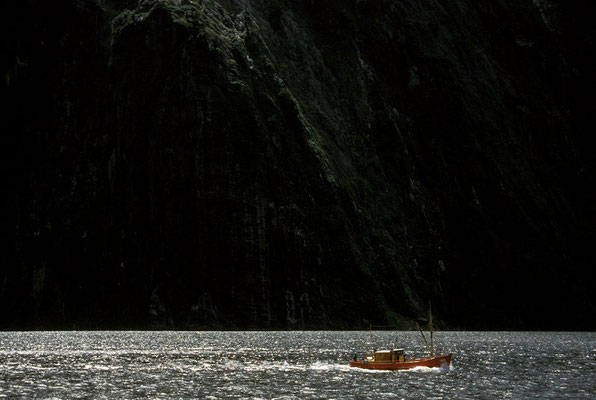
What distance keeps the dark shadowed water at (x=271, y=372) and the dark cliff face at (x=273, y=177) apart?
1175 inches

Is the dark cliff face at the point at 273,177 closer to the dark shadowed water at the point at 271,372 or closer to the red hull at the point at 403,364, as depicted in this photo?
the dark shadowed water at the point at 271,372

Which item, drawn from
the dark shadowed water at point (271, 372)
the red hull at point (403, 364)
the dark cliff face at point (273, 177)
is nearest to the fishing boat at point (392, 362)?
the red hull at point (403, 364)

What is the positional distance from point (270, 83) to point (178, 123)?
19.7 meters

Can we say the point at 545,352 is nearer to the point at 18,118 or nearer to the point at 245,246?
the point at 245,246

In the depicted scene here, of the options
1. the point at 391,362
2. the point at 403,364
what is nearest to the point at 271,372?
the point at 391,362

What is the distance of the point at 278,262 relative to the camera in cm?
13625

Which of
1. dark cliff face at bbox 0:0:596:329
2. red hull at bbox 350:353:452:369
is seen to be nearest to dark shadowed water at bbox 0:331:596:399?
red hull at bbox 350:353:452:369

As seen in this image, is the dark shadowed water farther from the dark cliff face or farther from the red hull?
the dark cliff face

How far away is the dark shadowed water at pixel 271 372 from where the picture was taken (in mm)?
55719

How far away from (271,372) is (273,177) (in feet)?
251

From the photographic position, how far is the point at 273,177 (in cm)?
14288

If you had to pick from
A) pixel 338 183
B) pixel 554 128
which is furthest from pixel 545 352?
pixel 554 128

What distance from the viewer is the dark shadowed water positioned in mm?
55719

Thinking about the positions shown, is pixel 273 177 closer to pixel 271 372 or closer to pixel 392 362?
pixel 392 362
